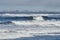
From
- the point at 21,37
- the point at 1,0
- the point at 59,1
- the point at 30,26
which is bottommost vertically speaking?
the point at 21,37

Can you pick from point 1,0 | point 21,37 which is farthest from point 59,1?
point 21,37

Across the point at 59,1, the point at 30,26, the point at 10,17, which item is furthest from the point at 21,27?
the point at 59,1

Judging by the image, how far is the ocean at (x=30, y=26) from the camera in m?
3.25

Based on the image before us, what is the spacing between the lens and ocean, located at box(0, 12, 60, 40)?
3.25 metres

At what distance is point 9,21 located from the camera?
3.89 metres

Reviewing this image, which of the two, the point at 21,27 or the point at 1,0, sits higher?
the point at 1,0

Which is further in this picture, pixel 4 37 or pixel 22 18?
pixel 22 18

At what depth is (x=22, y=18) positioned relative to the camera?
3994 mm

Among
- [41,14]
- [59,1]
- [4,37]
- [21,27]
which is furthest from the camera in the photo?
[59,1]

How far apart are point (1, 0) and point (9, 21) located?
278 cm

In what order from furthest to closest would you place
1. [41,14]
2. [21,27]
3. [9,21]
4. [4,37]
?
[41,14], [9,21], [21,27], [4,37]

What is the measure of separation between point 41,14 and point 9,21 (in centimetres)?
71

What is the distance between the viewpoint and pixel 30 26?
3.71 metres

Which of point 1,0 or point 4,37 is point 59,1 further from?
point 4,37
